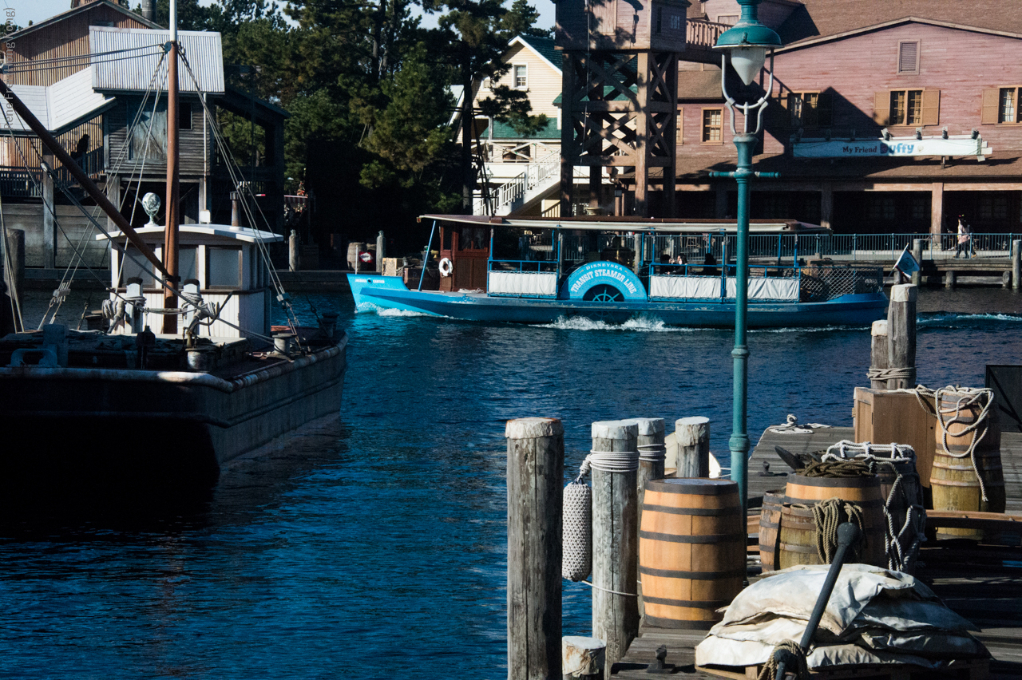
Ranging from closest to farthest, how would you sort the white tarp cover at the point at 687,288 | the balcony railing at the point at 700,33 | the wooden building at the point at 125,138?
1. the white tarp cover at the point at 687,288
2. the wooden building at the point at 125,138
3. the balcony railing at the point at 700,33

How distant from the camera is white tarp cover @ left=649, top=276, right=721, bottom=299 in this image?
41.1m

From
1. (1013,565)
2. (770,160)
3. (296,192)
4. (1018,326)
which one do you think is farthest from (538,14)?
(1013,565)

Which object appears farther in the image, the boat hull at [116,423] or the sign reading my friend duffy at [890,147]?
the sign reading my friend duffy at [890,147]

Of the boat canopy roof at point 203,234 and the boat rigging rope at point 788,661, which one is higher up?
the boat canopy roof at point 203,234

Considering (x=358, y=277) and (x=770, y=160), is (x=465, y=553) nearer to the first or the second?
(x=358, y=277)

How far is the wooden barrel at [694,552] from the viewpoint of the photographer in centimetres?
795

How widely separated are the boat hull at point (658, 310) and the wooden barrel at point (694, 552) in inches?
1294


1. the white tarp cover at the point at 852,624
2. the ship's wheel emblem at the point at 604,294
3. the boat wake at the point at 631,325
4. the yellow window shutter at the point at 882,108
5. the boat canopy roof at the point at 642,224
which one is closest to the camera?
the white tarp cover at the point at 852,624

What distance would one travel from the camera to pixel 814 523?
26.7ft

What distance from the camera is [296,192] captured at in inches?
2997

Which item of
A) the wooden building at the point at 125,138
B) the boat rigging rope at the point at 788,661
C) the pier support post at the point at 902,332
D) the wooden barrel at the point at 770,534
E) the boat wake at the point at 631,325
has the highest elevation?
the wooden building at the point at 125,138

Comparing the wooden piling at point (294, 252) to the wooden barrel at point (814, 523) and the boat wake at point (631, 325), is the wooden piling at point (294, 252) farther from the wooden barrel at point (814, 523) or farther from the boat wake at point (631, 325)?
the wooden barrel at point (814, 523)

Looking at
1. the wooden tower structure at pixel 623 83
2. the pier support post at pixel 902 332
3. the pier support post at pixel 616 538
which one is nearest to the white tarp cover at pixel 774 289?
the wooden tower structure at pixel 623 83

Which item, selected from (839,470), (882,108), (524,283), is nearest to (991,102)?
(882,108)
